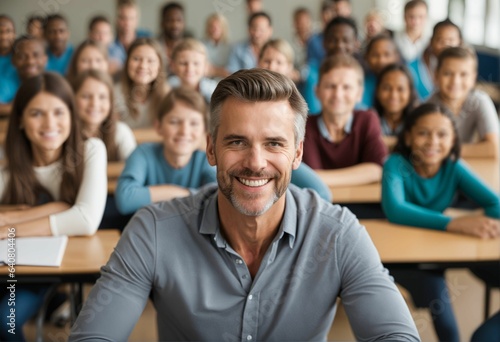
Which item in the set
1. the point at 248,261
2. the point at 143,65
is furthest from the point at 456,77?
the point at 248,261

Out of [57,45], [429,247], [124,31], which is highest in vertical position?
[124,31]

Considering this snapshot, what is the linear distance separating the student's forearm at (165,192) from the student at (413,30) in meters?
3.42

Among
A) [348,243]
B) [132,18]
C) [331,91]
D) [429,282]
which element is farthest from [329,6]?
[348,243]

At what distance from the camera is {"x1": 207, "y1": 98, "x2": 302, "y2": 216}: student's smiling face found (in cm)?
124

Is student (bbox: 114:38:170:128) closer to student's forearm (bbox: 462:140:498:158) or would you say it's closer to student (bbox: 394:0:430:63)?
student's forearm (bbox: 462:140:498:158)

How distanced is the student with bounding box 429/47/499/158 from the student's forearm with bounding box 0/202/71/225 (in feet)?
7.26

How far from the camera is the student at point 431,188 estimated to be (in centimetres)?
227

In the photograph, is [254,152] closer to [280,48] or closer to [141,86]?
[141,86]

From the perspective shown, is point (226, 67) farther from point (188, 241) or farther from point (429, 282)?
point (188, 241)

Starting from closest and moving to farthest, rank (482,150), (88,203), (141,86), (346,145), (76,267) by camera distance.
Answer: (76,267) → (88,203) → (346,145) → (482,150) → (141,86)

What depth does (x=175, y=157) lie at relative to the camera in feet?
8.38

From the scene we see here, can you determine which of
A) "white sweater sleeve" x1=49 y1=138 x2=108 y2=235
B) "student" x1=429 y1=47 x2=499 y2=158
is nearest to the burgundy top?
"student" x1=429 y1=47 x2=499 y2=158

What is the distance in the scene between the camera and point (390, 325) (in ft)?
4.13

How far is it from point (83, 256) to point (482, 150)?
7.81ft
